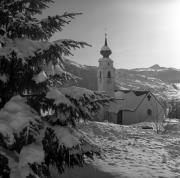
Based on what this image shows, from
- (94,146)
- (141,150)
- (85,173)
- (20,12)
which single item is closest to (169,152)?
(141,150)

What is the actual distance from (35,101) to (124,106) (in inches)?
1611

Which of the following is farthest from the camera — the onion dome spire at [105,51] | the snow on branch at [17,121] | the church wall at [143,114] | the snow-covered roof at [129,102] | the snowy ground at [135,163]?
the onion dome spire at [105,51]

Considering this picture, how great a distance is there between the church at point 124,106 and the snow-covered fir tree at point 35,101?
3912cm

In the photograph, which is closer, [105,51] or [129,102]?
[129,102]

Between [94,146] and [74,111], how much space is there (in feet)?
3.17

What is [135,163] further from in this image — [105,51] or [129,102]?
[105,51]

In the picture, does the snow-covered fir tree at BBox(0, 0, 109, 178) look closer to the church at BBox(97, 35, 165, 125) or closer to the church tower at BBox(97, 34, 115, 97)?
the church at BBox(97, 35, 165, 125)

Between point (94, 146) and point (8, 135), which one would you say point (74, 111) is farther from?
point (8, 135)

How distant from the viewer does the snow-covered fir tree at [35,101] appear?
4.62m

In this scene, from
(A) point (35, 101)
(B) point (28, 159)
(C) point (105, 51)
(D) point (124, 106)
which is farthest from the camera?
(C) point (105, 51)

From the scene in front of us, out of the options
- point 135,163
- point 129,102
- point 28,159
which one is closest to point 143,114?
point 129,102

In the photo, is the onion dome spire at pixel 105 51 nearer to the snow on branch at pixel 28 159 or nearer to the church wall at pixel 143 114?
the church wall at pixel 143 114

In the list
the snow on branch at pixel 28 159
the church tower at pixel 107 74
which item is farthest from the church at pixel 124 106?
the snow on branch at pixel 28 159

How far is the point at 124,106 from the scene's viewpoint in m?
45.8
